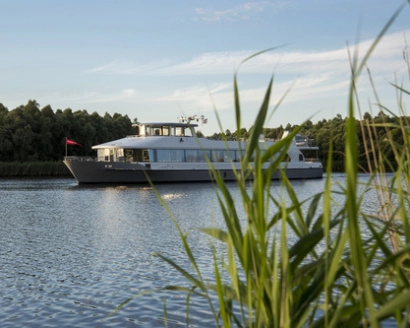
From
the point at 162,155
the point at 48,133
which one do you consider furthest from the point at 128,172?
the point at 48,133

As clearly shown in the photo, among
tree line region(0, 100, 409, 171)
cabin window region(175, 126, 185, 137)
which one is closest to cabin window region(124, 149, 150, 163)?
cabin window region(175, 126, 185, 137)

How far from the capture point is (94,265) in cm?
1080

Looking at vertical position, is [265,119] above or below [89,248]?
above

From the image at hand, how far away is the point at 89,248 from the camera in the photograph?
1311cm

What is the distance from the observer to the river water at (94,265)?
23.9ft

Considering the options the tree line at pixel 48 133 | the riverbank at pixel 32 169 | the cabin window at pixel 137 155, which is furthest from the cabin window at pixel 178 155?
the tree line at pixel 48 133

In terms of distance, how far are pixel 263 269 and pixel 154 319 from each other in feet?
16.1

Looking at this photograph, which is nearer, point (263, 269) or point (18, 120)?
point (263, 269)

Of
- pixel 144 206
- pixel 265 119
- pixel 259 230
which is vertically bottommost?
pixel 144 206

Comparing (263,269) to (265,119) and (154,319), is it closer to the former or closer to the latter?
(265,119)

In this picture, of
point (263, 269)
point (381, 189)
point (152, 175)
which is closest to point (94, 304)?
point (381, 189)

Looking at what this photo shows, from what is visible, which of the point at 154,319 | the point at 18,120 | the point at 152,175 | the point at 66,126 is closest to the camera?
the point at 154,319

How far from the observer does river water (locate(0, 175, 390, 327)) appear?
7.28 metres

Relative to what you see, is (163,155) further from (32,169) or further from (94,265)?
(94,265)
